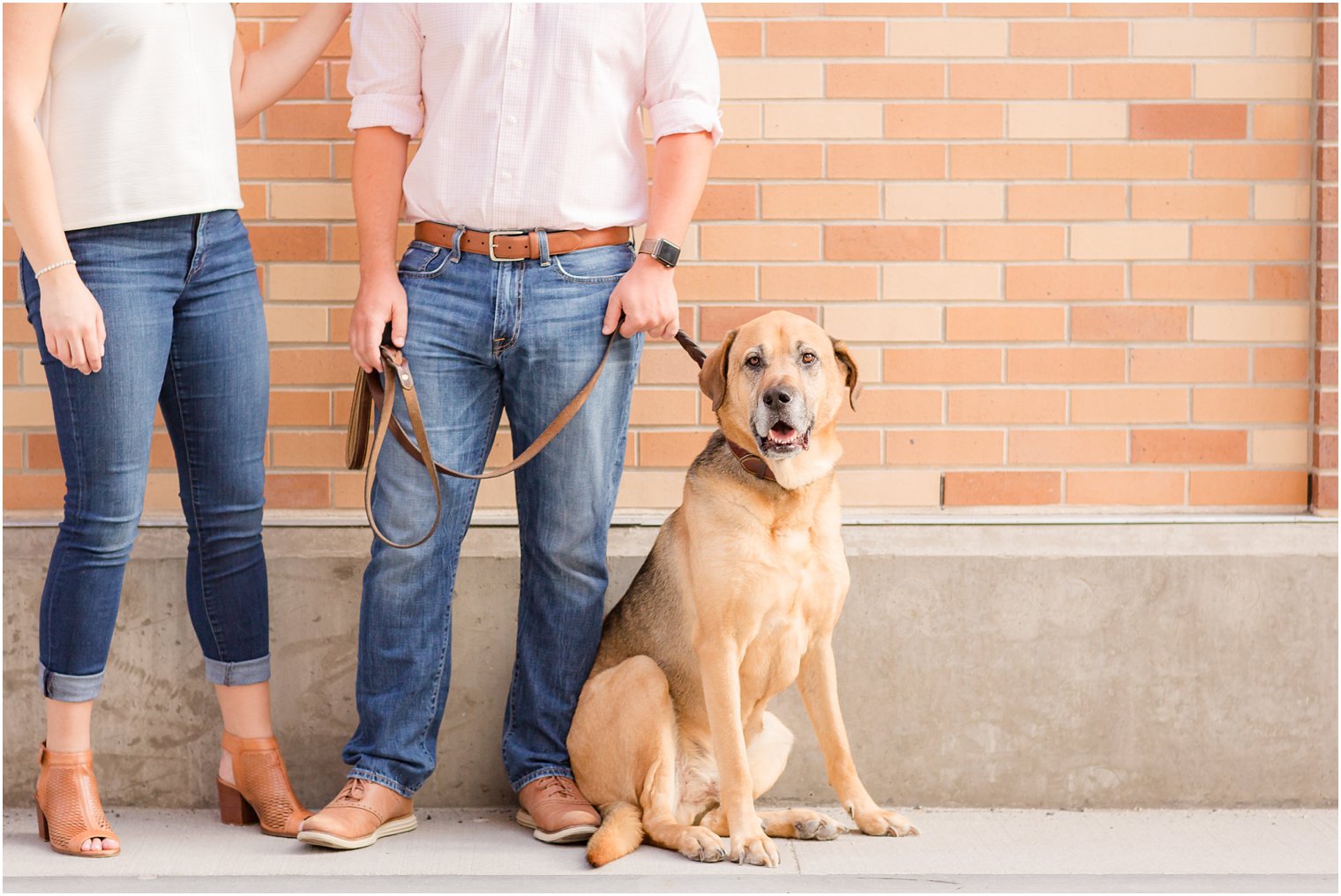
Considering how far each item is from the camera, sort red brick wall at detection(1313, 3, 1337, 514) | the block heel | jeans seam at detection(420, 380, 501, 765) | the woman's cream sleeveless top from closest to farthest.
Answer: the woman's cream sleeveless top
jeans seam at detection(420, 380, 501, 765)
the block heel
red brick wall at detection(1313, 3, 1337, 514)

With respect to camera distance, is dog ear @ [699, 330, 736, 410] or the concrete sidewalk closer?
the concrete sidewalk

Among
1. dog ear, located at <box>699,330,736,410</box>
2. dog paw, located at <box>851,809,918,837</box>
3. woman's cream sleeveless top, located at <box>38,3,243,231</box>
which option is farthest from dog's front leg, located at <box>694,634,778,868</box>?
woman's cream sleeveless top, located at <box>38,3,243,231</box>

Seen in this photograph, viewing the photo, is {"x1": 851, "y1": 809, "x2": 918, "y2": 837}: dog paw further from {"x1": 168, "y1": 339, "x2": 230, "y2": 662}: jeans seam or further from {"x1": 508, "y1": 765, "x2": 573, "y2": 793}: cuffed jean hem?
{"x1": 168, "y1": 339, "x2": 230, "y2": 662}: jeans seam

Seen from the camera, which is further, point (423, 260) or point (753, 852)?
point (423, 260)

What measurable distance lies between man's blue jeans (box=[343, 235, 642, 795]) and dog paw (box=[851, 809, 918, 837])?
74 cm

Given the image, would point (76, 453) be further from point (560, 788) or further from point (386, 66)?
point (560, 788)

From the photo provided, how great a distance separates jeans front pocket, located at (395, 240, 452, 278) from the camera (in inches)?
114

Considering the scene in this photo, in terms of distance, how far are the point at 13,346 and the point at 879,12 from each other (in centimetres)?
262

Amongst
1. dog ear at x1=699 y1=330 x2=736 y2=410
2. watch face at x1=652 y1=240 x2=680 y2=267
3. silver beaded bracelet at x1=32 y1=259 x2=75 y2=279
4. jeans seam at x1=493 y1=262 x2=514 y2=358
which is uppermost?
watch face at x1=652 y1=240 x2=680 y2=267

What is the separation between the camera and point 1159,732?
3.36 meters

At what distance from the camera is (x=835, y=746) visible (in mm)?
2969

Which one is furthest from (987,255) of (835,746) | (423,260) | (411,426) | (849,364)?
(411,426)

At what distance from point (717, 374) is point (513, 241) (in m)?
0.58

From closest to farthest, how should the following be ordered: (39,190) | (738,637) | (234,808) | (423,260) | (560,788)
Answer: (39,190)
(738,637)
(423,260)
(560,788)
(234,808)
